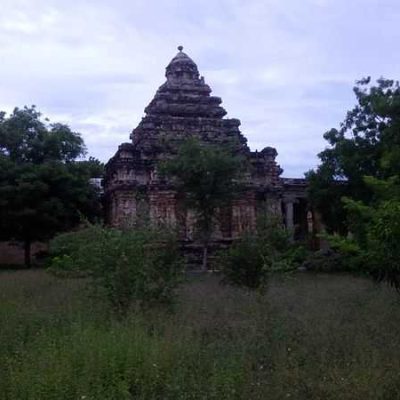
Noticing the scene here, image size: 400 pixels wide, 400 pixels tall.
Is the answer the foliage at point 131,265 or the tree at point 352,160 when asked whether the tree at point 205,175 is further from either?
the foliage at point 131,265

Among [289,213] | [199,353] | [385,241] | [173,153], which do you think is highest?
[173,153]

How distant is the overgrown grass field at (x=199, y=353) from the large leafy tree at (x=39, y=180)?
18.8 metres

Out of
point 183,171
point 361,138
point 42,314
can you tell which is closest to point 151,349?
point 42,314

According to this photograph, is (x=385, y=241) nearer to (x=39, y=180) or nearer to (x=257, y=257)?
(x=257, y=257)

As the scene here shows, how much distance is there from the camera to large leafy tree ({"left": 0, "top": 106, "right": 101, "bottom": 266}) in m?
29.8

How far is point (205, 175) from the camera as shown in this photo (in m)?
27.1

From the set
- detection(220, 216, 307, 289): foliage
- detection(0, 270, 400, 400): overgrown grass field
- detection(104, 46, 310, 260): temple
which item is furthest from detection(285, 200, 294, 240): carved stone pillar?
detection(0, 270, 400, 400): overgrown grass field

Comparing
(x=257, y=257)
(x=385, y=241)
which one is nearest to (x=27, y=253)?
(x=257, y=257)

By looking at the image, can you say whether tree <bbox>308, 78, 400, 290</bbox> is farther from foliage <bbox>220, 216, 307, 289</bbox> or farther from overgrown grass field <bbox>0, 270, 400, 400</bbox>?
overgrown grass field <bbox>0, 270, 400, 400</bbox>

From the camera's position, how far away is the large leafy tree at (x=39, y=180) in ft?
97.6

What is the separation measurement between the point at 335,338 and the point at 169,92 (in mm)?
28846

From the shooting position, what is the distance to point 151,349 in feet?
22.9

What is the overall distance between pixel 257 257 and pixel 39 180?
16300 mm

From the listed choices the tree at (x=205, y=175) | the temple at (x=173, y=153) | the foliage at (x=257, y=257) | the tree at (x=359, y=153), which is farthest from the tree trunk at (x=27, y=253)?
the foliage at (x=257, y=257)
